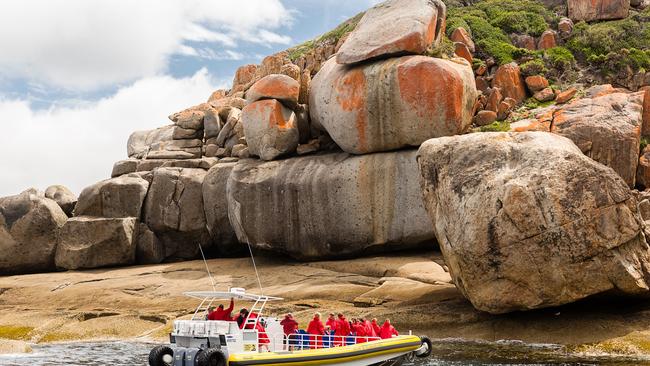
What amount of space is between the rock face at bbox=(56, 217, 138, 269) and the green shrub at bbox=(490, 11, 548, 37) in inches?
1360

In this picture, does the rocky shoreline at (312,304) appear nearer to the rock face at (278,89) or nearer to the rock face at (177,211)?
the rock face at (177,211)

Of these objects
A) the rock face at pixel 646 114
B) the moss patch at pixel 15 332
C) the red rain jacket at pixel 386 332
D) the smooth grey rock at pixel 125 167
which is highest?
the rock face at pixel 646 114

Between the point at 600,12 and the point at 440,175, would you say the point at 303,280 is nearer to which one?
the point at 440,175

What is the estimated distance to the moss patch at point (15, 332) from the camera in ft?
109

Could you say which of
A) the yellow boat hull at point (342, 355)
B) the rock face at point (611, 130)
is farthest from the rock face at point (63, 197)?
the rock face at point (611, 130)

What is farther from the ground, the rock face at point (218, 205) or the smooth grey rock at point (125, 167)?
the smooth grey rock at point (125, 167)

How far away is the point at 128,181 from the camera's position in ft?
147

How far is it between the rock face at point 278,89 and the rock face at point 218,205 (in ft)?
15.0

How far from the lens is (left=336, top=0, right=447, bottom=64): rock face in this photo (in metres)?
37.9

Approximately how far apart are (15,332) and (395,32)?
2372 cm

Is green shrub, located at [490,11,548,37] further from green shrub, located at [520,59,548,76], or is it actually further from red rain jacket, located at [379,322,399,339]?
red rain jacket, located at [379,322,399,339]

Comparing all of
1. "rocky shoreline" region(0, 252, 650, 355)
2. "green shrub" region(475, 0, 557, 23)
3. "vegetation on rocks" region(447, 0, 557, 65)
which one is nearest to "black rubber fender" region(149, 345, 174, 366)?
"rocky shoreline" region(0, 252, 650, 355)

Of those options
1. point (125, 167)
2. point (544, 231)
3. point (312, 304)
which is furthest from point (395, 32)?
point (125, 167)

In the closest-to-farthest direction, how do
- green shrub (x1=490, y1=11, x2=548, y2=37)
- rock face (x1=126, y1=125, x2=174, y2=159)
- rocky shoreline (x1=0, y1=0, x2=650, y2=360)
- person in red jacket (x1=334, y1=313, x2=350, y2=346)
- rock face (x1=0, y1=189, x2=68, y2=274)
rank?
person in red jacket (x1=334, y1=313, x2=350, y2=346) → rocky shoreline (x1=0, y1=0, x2=650, y2=360) → rock face (x1=0, y1=189, x2=68, y2=274) → rock face (x1=126, y1=125, x2=174, y2=159) → green shrub (x1=490, y1=11, x2=548, y2=37)
